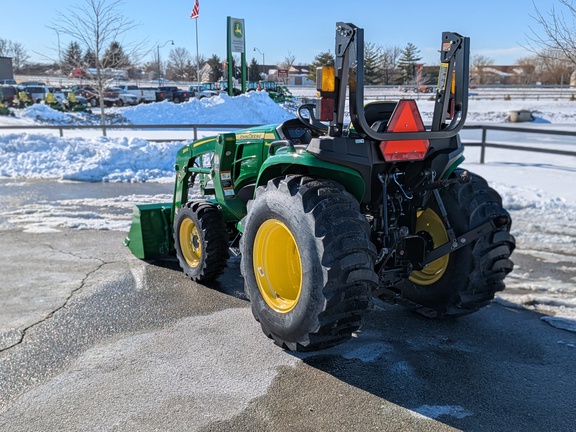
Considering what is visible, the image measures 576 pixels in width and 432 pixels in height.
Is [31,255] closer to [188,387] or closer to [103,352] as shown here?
[103,352]

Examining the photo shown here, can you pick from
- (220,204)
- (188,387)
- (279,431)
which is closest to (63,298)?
(220,204)

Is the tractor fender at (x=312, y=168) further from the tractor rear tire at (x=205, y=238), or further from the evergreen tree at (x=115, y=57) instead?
the evergreen tree at (x=115, y=57)

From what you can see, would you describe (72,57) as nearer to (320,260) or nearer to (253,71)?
(320,260)

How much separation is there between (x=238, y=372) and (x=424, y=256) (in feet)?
5.41

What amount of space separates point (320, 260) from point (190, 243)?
2813mm

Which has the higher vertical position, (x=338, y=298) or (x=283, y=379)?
(x=338, y=298)

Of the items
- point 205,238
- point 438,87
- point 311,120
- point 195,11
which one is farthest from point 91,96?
point 438,87

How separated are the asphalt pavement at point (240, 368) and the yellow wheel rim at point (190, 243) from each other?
1.07 feet

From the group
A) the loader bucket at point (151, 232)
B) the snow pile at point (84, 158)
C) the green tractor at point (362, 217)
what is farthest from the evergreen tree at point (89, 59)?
the green tractor at point (362, 217)

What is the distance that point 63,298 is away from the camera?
5242 millimetres

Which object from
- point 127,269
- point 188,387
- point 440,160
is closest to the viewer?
point 188,387

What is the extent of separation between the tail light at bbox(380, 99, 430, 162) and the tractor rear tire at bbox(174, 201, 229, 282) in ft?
7.68

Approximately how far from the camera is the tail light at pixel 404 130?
3646 mm

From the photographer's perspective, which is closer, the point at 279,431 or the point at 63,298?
the point at 279,431
